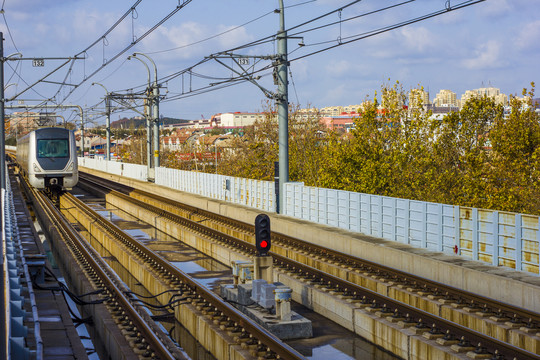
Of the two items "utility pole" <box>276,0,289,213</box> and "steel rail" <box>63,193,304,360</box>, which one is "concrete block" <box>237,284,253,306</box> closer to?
"steel rail" <box>63,193,304,360</box>

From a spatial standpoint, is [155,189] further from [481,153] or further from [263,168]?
[481,153]

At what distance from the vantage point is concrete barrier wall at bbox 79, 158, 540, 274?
13484 millimetres

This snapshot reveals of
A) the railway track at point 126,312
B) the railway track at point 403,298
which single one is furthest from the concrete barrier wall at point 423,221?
the railway track at point 126,312

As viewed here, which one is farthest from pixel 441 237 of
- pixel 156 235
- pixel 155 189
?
pixel 155 189

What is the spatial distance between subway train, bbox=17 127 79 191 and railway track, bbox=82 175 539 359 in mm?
19225

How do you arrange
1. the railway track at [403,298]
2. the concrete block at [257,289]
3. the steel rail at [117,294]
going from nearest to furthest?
the railway track at [403,298], the steel rail at [117,294], the concrete block at [257,289]

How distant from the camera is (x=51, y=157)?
123 feet

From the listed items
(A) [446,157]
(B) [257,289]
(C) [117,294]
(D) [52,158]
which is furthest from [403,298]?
(D) [52,158]

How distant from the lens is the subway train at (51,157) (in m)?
37.2

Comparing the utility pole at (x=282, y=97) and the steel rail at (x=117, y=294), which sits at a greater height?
the utility pole at (x=282, y=97)

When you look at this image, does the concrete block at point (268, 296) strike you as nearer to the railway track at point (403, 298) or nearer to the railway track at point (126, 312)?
the railway track at point (403, 298)

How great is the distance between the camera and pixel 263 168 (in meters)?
51.0

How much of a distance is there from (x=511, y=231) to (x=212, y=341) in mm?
6516

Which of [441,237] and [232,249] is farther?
[232,249]
